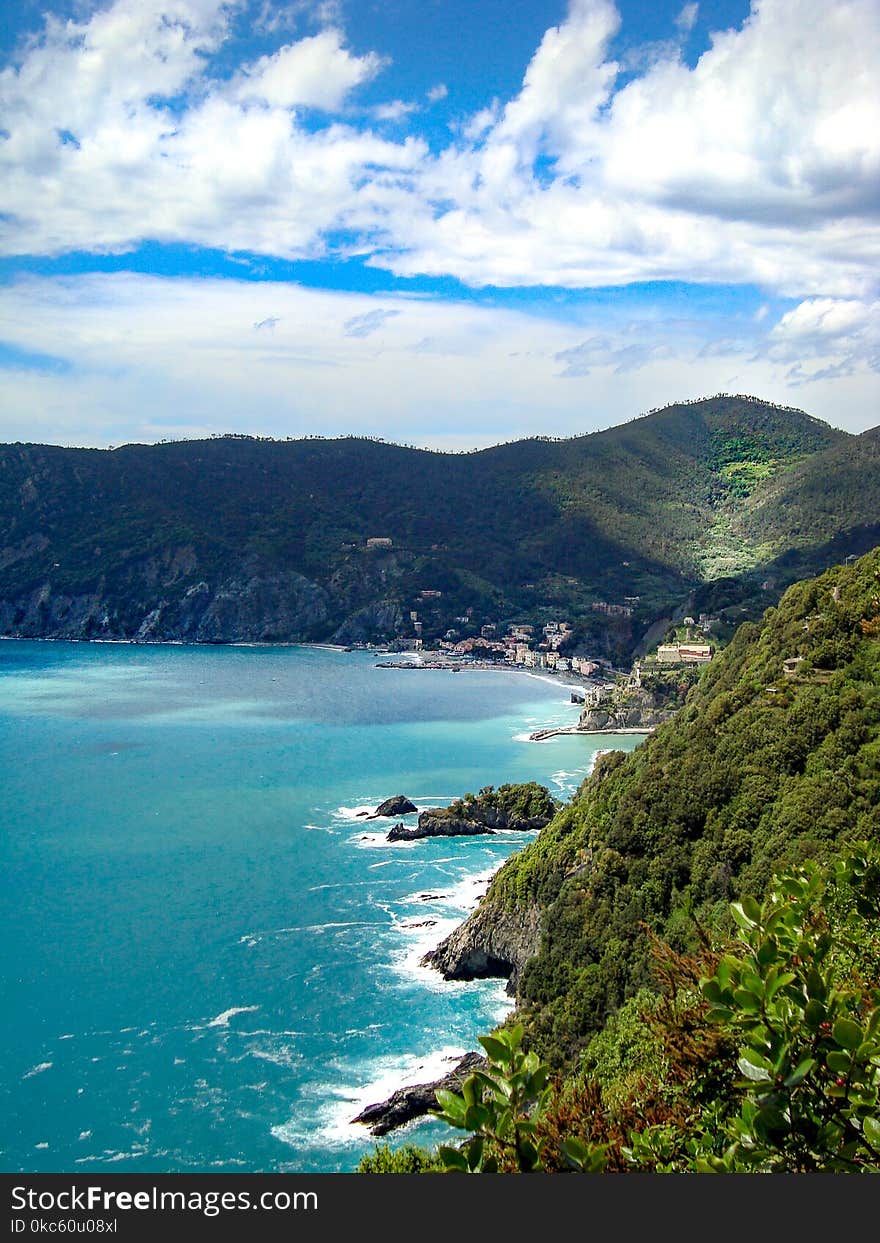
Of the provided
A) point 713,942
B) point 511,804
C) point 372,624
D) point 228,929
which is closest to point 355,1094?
point 228,929

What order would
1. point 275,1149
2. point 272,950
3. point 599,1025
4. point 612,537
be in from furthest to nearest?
point 612,537 < point 272,950 < point 599,1025 < point 275,1149

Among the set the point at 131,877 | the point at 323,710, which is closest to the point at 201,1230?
the point at 131,877

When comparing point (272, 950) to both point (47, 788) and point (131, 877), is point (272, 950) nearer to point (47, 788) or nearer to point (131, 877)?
point (131, 877)

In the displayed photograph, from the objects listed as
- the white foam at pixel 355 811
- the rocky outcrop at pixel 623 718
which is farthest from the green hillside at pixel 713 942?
the rocky outcrop at pixel 623 718

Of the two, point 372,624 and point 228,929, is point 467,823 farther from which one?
point 372,624

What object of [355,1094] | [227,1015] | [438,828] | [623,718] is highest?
[623,718]

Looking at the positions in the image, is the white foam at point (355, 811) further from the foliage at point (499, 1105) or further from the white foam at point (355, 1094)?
the foliage at point (499, 1105)
